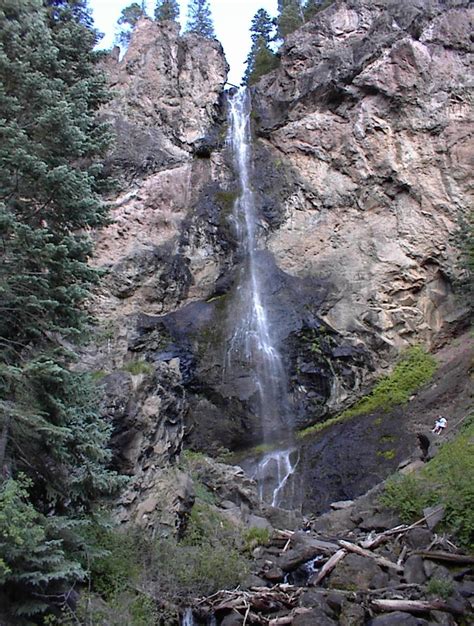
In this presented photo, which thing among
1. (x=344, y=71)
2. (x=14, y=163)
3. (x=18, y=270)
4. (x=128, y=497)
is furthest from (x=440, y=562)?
(x=344, y=71)

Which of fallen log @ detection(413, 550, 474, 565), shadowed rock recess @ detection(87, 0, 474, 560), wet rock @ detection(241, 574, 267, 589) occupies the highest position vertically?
shadowed rock recess @ detection(87, 0, 474, 560)

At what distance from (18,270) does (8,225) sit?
2.20 ft

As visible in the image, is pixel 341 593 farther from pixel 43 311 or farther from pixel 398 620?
pixel 43 311

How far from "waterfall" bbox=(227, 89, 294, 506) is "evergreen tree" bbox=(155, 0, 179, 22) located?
1975 centimetres

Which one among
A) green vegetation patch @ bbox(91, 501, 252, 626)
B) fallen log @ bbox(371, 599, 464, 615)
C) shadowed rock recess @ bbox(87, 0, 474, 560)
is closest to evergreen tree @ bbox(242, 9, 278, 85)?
shadowed rock recess @ bbox(87, 0, 474, 560)

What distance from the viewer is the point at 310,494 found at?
16.8m

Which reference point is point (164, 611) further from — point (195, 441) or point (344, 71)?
point (344, 71)

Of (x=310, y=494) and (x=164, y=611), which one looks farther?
(x=310, y=494)

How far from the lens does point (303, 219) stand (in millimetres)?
24625

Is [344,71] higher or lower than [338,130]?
higher

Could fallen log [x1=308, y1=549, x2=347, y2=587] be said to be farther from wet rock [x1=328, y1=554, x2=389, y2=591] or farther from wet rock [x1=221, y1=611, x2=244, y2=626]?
wet rock [x1=221, y1=611, x2=244, y2=626]

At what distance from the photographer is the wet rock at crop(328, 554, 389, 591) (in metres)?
9.85

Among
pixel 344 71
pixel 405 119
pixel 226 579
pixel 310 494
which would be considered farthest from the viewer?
pixel 344 71

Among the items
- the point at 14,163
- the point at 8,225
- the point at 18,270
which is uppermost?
the point at 14,163
